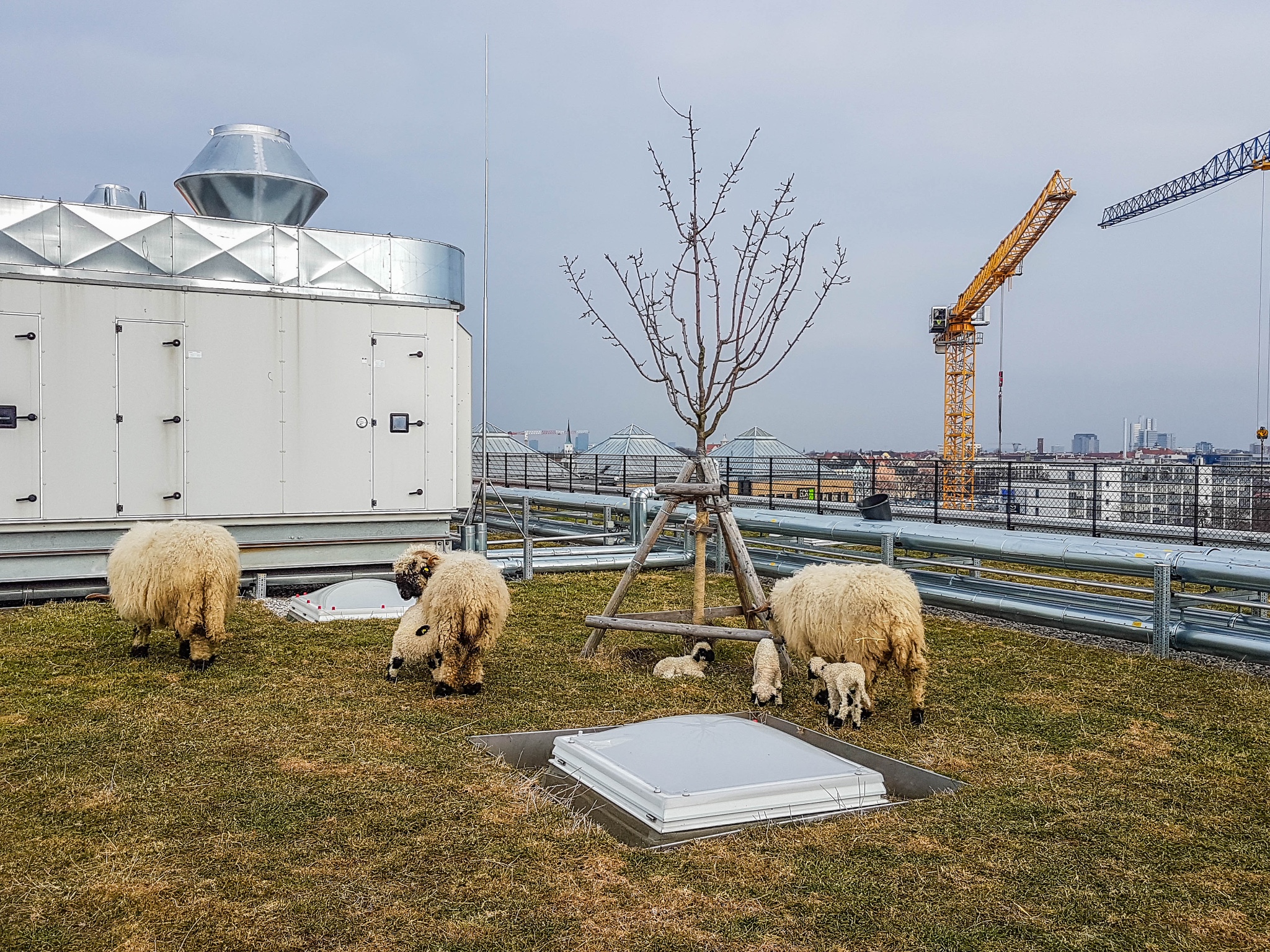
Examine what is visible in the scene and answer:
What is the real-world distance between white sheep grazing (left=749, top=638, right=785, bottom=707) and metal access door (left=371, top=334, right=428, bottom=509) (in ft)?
19.2

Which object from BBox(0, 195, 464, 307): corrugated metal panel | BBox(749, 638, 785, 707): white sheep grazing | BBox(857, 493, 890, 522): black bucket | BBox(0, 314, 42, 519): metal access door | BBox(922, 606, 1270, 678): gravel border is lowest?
BBox(922, 606, 1270, 678): gravel border

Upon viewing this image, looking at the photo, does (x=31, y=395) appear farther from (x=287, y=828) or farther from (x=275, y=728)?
(x=287, y=828)

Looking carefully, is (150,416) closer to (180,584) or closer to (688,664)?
(180,584)

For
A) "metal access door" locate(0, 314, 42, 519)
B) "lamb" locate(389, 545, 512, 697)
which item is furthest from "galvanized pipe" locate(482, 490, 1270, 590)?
"metal access door" locate(0, 314, 42, 519)

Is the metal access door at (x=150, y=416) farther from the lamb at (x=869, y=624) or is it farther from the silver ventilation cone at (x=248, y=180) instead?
the lamb at (x=869, y=624)

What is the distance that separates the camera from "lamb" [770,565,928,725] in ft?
18.1

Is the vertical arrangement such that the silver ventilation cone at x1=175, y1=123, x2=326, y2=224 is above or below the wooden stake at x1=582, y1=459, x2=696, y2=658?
above

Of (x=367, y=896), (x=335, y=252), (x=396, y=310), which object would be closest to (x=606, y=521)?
(x=396, y=310)

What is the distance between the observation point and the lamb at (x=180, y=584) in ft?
22.2

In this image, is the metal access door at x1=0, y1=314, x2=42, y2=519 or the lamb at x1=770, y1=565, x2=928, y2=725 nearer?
the lamb at x1=770, y1=565, x2=928, y2=725

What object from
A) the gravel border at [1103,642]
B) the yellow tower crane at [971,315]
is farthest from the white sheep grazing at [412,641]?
the yellow tower crane at [971,315]

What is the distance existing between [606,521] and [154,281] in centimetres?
676

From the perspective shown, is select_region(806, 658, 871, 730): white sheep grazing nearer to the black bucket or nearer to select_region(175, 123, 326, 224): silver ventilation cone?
the black bucket

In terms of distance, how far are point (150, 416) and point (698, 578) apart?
253 inches
